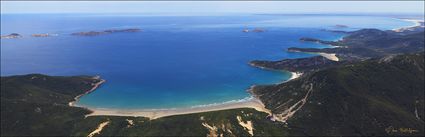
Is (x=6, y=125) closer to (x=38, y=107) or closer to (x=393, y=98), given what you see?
(x=38, y=107)

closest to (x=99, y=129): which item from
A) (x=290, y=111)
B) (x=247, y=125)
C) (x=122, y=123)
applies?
(x=122, y=123)

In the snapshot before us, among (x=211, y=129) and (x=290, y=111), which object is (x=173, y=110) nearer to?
(x=211, y=129)

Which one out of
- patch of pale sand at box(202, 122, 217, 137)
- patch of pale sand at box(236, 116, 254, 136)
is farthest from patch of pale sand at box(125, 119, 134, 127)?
patch of pale sand at box(236, 116, 254, 136)

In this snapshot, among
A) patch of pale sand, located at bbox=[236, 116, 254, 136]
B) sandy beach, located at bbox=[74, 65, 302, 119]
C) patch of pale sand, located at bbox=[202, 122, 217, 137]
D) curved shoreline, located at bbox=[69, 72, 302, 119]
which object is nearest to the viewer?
patch of pale sand, located at bbox=[202, 122, 217, 137]

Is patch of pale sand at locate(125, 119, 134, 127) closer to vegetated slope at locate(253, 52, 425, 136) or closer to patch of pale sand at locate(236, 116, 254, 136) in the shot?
patch of pale sand at locate(236, 116, 254, 136)

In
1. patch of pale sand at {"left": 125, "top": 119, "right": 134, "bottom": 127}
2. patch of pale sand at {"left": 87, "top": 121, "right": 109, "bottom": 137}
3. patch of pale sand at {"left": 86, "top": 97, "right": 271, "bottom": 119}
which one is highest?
patch of pale sand at {"left": 86, "top": 97, "right": 271, "bottom": 119}

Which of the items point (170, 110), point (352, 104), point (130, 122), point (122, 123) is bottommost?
point (122, 123)

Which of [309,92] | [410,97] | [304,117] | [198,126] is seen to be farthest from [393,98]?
[198,126]

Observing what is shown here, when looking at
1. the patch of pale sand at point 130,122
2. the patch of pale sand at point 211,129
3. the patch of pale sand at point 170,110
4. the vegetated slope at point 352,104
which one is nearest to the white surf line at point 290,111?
the vegetated slope at point 352,104

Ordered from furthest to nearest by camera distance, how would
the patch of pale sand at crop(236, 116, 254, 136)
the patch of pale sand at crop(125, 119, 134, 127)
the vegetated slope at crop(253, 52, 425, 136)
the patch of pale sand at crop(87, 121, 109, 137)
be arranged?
the patch of pale sand at crop(125, 119, 134, 127), the vegetated slope at crop(253, 52, 425, 136), the patch of pale sand at crop(236, 116, 254, 136), the patch of pale sand at crop(87, 121, 109, 137)
